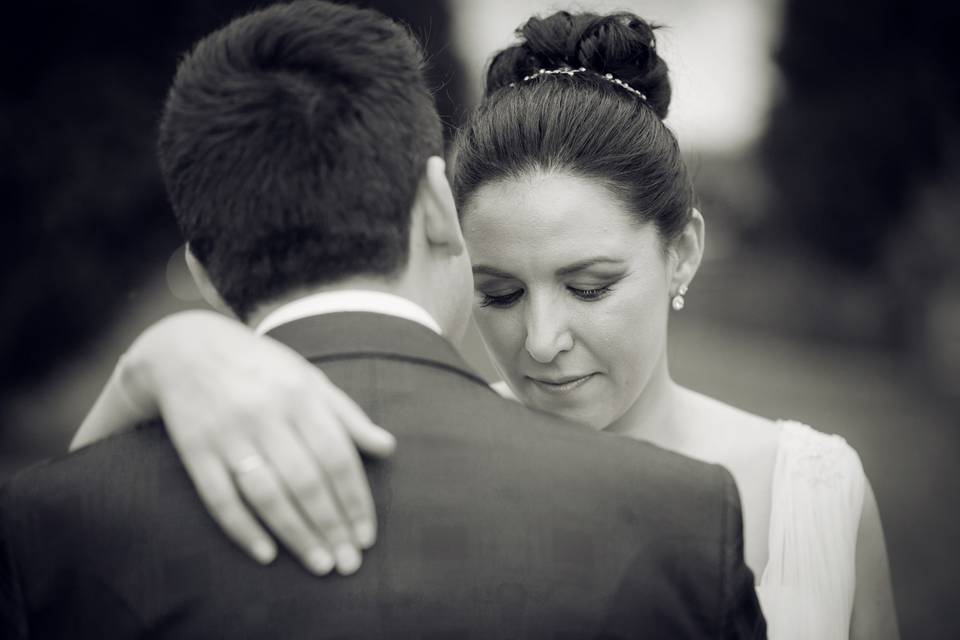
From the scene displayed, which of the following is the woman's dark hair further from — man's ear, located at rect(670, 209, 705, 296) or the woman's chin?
the woman's chin

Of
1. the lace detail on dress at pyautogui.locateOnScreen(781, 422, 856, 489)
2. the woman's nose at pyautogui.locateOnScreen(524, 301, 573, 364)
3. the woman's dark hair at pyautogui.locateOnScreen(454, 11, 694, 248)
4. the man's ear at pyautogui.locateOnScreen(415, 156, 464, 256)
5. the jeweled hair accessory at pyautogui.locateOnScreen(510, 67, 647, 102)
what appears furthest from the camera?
the lace detail on dress at pyautogui.locateOnScreen(781, 422, 856, 489)

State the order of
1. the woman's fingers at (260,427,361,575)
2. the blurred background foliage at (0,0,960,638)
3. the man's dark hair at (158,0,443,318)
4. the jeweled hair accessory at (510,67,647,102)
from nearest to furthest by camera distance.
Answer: the woman's fingers at (260,427,361,575), the man's dark hair at (158,0,443,318), the jeweled hair accessory at (510,67,647,102), the blurred background foliage at (0,0,960,638)

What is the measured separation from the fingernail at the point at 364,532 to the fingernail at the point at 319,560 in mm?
49

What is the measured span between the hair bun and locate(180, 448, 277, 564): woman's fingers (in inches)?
74.7

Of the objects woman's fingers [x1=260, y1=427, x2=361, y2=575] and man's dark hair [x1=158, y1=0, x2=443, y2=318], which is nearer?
woman's fingers [x1=260, y1=427, x2=361, y2=575]

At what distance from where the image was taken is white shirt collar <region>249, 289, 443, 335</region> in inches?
62.7

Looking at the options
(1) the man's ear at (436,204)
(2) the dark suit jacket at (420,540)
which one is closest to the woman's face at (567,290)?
(1) the man's ear at (436,204)

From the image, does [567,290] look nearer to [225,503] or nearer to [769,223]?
[225,503]

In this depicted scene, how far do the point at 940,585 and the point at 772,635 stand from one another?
5.02 metres

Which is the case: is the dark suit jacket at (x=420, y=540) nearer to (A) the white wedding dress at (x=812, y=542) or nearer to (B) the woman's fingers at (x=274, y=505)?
(B) the woman's fingers at (x=274, y=505)

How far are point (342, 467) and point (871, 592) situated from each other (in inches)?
84.2

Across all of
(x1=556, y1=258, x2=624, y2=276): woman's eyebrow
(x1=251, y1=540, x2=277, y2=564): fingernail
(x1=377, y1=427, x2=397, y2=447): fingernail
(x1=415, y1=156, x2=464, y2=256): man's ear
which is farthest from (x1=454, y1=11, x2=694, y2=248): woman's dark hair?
(x1=251, y1=540, x2=277, y2=564): fingernail

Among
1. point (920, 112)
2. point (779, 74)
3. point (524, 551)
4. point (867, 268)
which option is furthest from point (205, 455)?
point (779, 74)

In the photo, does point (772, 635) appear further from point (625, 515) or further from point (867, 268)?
point (867, 268)
